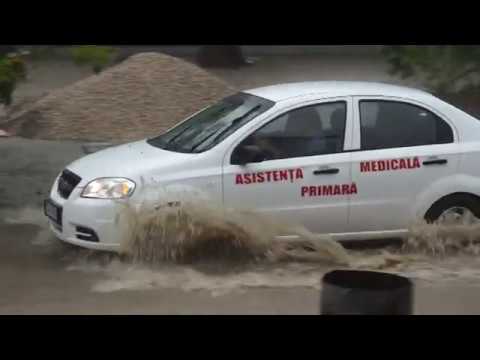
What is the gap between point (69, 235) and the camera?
762 cm

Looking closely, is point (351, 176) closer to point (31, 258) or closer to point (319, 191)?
point (319, 191)

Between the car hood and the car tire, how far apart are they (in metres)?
2.13

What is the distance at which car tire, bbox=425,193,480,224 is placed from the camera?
7984 mm

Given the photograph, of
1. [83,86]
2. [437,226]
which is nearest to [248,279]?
[437,226]

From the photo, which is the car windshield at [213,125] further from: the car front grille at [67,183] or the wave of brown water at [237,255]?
the car front grille at [67,183]

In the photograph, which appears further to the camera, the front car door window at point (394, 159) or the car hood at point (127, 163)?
the front car door window at point (394, 159)

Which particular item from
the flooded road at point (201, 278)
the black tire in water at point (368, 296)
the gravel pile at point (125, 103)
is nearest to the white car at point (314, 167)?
the flooded road at point (201, 278)

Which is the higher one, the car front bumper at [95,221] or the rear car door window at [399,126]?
the rear car door window at [399,126]

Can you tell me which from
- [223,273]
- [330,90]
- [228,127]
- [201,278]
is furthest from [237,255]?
[330,90]

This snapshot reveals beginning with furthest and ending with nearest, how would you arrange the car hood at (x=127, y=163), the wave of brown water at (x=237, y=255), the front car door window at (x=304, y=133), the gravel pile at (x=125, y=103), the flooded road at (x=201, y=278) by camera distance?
the gravel pile at (x=125, y=103) < the front car door window at (x=304, y=133) < the car hood at (x=127, y=163) < the wave of brown water at (x=237, y=255) < the flooded road at (x=201, y=278)

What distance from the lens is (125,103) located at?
13.0 m

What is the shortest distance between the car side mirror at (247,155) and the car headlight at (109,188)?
88 centimetres

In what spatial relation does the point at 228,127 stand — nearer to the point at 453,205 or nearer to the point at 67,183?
the point at 67,183

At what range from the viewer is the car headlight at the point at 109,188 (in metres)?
7.51
